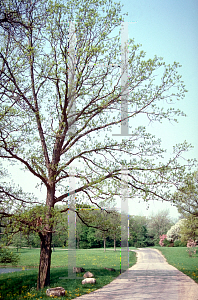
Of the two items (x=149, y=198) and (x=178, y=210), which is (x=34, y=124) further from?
(x=178, y=210)

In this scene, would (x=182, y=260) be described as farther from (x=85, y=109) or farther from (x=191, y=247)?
(x=85, y=109)

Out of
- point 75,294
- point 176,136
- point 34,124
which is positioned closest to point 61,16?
point 34,124

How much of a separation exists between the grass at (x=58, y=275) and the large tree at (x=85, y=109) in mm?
612

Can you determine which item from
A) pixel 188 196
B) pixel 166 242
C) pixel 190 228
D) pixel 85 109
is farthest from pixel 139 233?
pixel 85 109

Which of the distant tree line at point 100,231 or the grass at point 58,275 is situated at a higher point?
the distant tree line at point 100,231

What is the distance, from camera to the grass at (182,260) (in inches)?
282

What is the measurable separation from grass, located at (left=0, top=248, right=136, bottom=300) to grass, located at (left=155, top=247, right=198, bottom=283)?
129 cm

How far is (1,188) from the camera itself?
18.5ft

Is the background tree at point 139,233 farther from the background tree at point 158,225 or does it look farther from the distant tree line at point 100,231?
the background tree at point 158,225

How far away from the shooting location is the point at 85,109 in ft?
19.6

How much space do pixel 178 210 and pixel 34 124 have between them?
12.4ft

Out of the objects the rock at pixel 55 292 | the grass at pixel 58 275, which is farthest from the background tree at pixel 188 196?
the rock at pixel 55 292

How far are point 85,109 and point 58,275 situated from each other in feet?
14.8

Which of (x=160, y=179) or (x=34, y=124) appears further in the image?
(x=34, y=124)
